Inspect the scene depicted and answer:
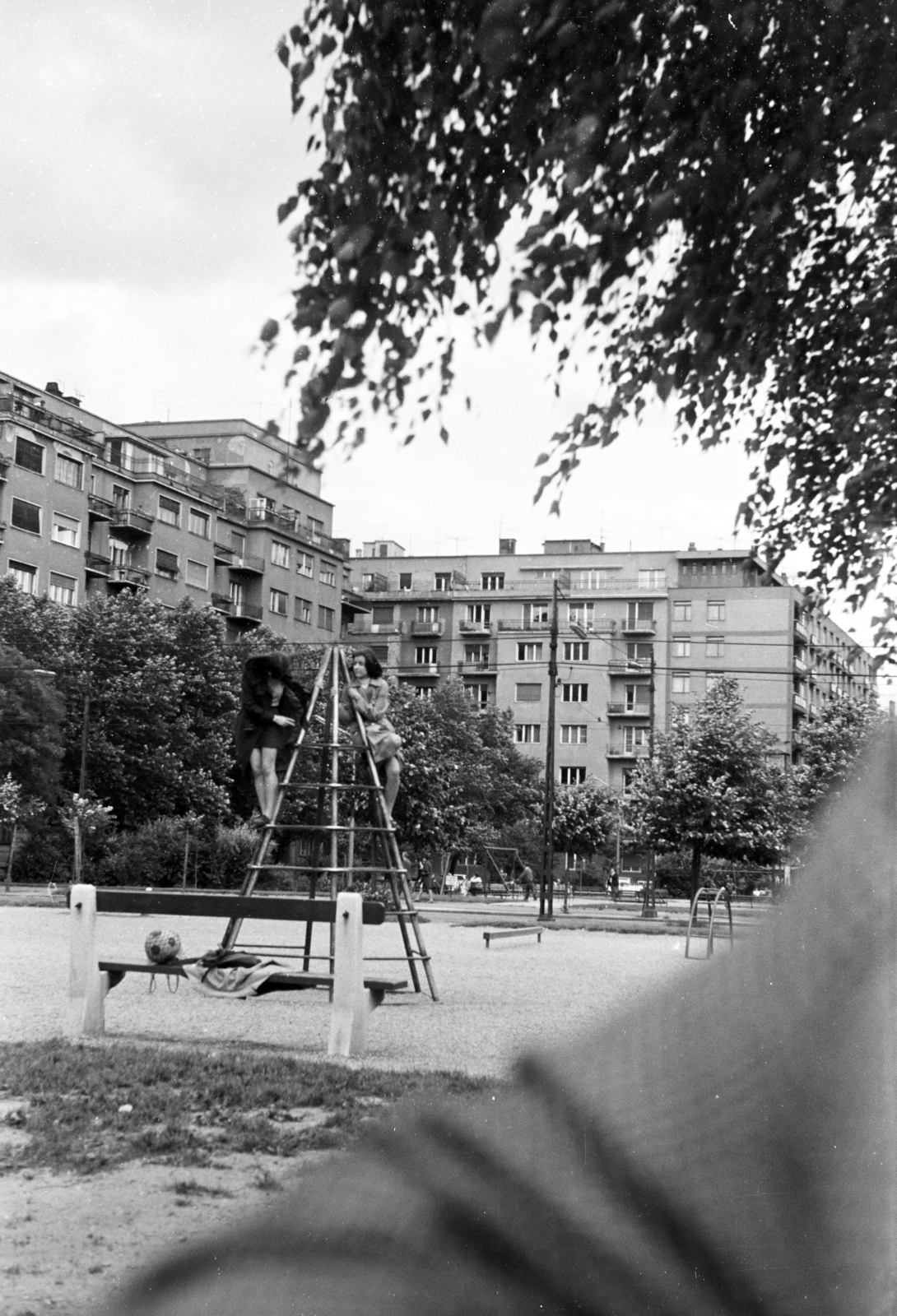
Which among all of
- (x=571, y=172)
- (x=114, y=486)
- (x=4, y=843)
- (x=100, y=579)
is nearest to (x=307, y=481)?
(x=571, y=172)

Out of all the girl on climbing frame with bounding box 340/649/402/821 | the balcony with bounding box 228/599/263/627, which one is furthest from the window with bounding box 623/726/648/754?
→ the girl on climbing frame with bounding box 340/649/402/821

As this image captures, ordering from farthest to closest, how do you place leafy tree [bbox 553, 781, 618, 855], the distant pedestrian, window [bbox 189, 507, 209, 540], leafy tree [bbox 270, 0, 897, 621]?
1. leafy tree [bbox 553, 781, 618, 855]
2. the distant pedestrian
3. window [bbox 189, 507, 209, 540]
4. leafy tree [bbox 270, 0, 897, 621]

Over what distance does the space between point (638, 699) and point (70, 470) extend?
0.79 m

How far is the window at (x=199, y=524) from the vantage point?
1.52 meters

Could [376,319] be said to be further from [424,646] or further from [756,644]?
[756,644]

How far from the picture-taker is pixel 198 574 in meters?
1.77

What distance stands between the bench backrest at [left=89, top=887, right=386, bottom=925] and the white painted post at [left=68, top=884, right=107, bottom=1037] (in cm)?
9

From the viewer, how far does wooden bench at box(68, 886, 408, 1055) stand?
4.35 meters

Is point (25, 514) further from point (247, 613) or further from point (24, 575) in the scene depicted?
point (247, 613)

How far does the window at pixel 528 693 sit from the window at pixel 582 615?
9.7 inches

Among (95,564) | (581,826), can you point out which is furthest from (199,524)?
(581,826)

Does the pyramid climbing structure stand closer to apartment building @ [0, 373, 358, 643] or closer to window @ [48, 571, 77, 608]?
window @ [48, 571, 77, 608]

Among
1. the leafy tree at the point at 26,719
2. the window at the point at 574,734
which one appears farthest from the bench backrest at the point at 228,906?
the leafy tree at the point at 26,719

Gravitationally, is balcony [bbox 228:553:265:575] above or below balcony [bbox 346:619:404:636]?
above
